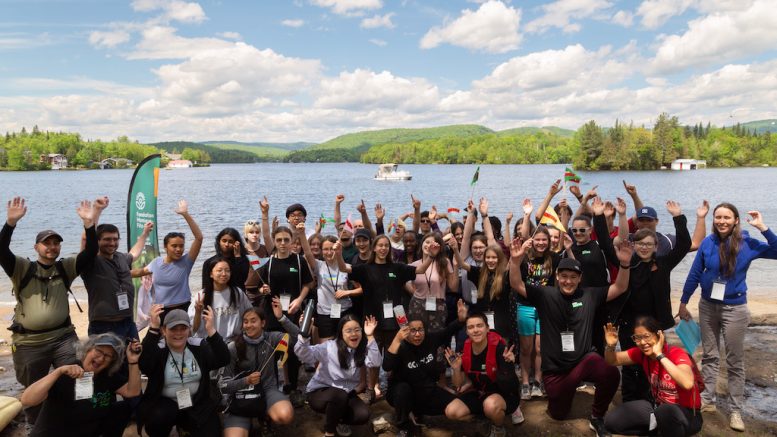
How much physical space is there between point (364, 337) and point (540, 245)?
2374 millimetres

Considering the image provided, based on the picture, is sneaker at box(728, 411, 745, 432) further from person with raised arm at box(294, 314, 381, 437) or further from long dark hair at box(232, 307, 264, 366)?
long dark hair at box(232, 307, 264, 366)

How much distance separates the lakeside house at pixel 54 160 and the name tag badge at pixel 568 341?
14329 cm

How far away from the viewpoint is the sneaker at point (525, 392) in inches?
241

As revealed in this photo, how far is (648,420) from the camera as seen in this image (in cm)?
491

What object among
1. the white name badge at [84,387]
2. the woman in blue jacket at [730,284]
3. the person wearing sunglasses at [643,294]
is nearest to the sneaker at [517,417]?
the person wearing sunglasses at [643,294]

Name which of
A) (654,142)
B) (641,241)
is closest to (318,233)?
(641,241)

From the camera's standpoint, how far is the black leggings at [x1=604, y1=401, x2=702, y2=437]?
15.4 ft

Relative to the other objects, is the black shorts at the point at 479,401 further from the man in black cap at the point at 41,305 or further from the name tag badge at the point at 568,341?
the man in black cap at the point at 41,305

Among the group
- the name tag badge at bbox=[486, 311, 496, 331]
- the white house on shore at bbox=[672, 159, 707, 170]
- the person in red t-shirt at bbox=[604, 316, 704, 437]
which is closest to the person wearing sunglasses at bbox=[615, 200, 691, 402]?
the person in red t-shirt at bbox=[604, 316, 704, 437]

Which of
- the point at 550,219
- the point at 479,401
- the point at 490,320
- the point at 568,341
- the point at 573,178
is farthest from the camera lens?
the point at 573,178

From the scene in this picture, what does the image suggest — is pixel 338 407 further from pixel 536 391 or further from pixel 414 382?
pixel 536 391

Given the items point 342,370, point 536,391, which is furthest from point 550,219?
point 342,370

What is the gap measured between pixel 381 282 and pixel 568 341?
2.25m

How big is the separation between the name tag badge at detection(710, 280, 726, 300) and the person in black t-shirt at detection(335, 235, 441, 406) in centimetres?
308
